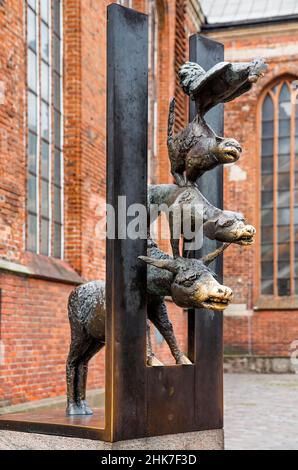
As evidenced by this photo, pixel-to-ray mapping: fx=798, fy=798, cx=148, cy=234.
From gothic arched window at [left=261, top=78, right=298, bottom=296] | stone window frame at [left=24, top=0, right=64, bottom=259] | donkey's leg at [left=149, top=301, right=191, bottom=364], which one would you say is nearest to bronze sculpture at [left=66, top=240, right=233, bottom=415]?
donkey's leg at [left=149, top=301, right=191, bottom=364]

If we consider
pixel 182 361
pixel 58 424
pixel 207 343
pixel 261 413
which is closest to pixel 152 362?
pixel 182 361

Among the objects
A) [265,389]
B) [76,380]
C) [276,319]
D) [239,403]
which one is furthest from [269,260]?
[76,380]

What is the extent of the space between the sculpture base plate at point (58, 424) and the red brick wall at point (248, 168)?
54.9ft

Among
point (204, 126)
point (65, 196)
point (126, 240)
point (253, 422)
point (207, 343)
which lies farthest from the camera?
point (65, 196)

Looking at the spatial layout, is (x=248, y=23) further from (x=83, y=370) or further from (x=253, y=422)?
(x=83, y=370)

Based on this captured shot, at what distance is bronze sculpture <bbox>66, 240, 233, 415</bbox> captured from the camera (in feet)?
11.4

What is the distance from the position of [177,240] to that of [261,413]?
7.11 meters

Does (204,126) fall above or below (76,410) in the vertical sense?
above

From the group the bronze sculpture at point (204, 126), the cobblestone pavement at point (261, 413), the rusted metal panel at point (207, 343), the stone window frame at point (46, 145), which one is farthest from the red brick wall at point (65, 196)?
the bronze sculpture at point (204, 126)

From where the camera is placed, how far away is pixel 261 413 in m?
10.3

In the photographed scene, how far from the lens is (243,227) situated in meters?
3.50

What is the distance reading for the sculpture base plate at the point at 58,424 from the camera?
3.50m

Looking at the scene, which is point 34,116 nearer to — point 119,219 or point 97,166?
point 97,166
